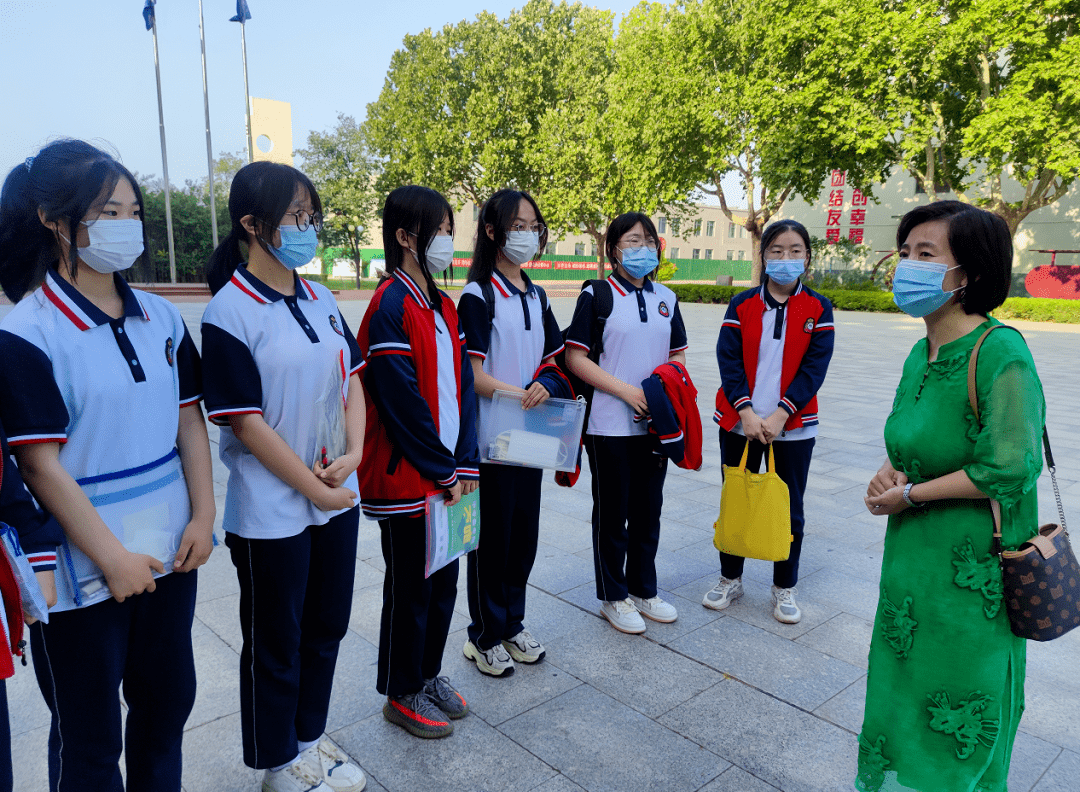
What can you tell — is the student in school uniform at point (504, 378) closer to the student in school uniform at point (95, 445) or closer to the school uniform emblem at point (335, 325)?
the school uniform emblem at point (335, 325)

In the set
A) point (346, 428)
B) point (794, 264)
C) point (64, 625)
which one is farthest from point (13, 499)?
point (794, 264)

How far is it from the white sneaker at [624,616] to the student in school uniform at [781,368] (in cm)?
71

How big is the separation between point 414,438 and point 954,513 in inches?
61.2

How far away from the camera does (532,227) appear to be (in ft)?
9.59

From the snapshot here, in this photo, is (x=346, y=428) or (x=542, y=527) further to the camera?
(x=542, y=527)

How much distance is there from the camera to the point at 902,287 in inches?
74.5

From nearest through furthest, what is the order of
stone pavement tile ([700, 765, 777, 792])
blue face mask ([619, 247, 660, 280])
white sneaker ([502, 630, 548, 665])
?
stone pavement tile ([700, 765, 777, 792]), white sneaker ([502, 630, 548, 665]), blue face mask ([619, 247, 660, 280])

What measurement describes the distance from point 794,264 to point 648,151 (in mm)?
23518

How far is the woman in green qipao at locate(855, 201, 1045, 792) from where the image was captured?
1688 millimetres

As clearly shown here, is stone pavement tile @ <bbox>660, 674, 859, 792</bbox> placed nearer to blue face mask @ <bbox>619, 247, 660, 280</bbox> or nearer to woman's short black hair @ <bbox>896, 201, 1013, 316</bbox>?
woman's short black hair @ <bbox>896, 201, 1013, 316</bbox>

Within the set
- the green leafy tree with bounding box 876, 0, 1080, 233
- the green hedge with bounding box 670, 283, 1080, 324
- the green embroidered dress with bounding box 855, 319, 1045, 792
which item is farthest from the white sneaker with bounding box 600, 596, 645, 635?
the green leafy tree with bounding box 876, 0, 1080, 233

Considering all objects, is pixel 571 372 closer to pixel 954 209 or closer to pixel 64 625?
pixel 954 209

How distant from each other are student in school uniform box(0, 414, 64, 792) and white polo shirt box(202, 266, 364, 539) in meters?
0.46

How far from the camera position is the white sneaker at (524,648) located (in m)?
2.98
